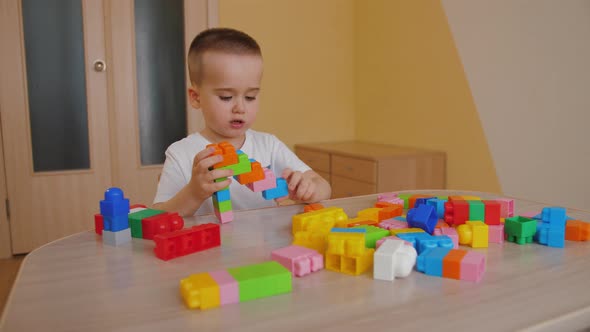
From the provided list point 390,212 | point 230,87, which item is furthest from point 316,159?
point 390,212

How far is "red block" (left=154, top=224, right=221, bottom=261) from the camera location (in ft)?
2.60

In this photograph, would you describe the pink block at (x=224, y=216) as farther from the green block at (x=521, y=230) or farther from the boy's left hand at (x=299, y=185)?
the green block at (x=521, y=230)

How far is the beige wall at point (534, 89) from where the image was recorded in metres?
2.28

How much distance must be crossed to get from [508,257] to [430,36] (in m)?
2.39

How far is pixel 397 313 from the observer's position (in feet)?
1.94

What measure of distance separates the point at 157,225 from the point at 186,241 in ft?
0.35

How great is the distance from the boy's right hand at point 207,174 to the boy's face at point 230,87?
12.2 inches

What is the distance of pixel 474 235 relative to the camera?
33.7 inches

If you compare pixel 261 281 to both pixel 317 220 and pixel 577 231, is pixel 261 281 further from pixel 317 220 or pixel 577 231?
pixel 577 231

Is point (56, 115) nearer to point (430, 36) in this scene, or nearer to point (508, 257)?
point (430, 36)

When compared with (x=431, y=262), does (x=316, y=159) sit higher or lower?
lower

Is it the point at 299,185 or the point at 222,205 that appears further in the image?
the point at 299,185

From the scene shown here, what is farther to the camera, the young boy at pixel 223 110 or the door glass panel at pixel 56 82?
the door glass panel at pixel 56 82

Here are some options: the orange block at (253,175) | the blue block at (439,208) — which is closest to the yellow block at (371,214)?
the blue block at (439,208)
